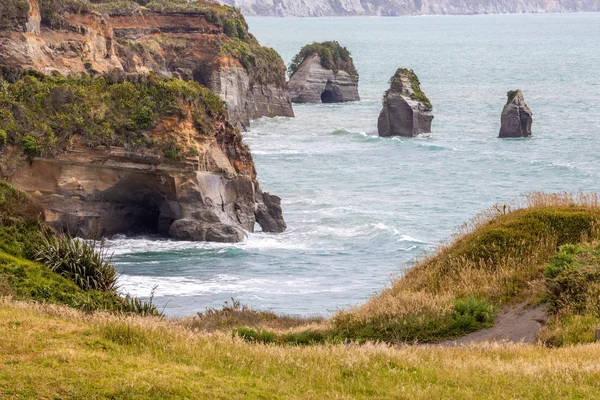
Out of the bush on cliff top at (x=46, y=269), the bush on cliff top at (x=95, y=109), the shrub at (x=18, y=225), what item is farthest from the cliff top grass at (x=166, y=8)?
the bush on cliff top at (x=46, y=269)

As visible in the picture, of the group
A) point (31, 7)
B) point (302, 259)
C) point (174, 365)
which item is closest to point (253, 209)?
point (302, 259)

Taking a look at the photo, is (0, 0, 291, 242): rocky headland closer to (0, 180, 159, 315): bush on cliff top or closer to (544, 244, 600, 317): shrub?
(0, 180, 159, 315): bush on cliff top

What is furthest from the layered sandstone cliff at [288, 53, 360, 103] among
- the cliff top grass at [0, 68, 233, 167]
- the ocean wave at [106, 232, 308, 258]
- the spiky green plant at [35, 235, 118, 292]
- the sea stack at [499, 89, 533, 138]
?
the spiky green plant at [35, 235, 118, 292]

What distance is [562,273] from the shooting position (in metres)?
20.1

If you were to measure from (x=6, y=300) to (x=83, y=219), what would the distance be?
25.6 metres

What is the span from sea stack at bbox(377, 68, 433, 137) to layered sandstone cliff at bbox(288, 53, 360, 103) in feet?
92.0

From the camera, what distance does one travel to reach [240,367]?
1466 cm

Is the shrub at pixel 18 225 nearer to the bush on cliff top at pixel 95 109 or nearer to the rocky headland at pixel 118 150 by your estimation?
the rocky headland at pixel 118 150

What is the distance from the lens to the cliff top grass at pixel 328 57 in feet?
378

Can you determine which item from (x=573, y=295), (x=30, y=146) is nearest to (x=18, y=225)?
(x=573, y=295)

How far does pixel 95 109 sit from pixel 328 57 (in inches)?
2817

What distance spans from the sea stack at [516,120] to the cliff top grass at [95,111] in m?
39.9

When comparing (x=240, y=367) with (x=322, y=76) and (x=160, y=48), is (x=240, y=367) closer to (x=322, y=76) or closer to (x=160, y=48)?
(x=160, y=48)

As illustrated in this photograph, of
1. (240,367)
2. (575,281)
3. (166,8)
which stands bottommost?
(575,281)
